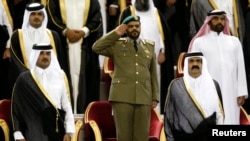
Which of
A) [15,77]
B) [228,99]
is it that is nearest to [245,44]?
[228,99]

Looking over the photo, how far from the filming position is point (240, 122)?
12.6 m

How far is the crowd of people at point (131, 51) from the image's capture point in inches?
436

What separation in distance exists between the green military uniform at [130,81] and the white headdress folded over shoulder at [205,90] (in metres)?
0.40

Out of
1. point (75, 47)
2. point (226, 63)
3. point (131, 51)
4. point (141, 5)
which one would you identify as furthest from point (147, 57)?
point (141, 5)

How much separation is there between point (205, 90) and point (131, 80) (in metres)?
0.84

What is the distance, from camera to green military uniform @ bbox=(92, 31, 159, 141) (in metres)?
11.0

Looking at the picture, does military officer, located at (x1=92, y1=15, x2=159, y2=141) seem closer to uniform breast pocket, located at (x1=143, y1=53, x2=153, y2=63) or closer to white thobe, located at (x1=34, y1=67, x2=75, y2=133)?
uniform breast pocket, located at (x1=143, y1=53, x2=153, y2=63)

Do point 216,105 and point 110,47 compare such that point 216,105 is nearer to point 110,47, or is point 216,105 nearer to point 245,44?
point 110,47

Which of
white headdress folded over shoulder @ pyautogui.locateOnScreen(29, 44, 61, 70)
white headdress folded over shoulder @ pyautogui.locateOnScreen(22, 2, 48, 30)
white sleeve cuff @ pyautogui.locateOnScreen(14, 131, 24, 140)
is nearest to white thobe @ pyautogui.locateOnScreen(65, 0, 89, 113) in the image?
white headdress folded over shoulder @ pyautogui.locateOnScreen(22, 2, 48, 30)

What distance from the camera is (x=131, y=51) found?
11.2 m

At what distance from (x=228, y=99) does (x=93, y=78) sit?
1732 millimetres

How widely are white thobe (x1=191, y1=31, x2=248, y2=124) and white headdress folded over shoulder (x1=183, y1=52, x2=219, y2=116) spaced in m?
0.95

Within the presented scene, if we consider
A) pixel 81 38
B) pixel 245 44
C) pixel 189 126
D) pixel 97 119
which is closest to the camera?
pixel 189 126

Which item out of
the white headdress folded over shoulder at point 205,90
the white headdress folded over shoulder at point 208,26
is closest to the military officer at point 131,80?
the white headdress folded over shoulder at point 205,90
